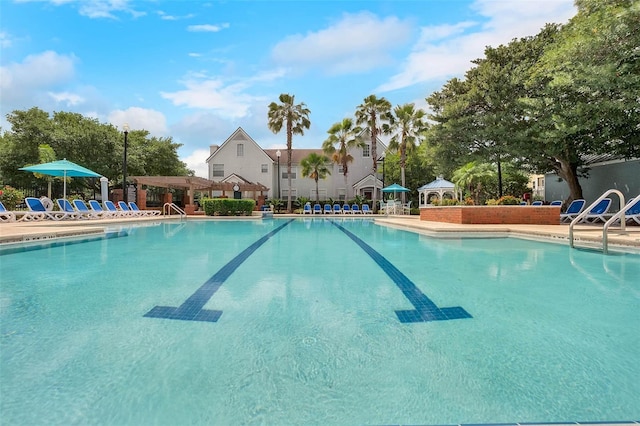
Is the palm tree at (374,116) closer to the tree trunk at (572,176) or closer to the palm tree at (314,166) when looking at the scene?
the palm tree at (314,166)

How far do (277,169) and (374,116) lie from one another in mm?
13093

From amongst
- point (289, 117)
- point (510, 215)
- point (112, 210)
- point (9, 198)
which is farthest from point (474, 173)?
point (9, 198)

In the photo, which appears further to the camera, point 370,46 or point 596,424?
point 370,46

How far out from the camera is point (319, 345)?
118 inches

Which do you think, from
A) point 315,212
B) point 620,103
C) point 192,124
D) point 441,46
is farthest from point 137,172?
point 620,103

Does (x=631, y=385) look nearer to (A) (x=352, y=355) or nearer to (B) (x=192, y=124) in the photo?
(A) (x=352, y=355)

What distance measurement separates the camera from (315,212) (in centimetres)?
3167

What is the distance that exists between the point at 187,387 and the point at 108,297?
9.16 ft

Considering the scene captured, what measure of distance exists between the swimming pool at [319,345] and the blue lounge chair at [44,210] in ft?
41.4

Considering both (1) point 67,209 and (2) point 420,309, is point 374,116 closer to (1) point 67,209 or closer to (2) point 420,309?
(1) point 67,209

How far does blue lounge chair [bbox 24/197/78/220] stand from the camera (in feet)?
52.8

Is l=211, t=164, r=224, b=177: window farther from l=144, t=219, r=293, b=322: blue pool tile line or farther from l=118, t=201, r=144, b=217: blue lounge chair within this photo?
l=144, t=219, r=293, b=322: blue pool tile line

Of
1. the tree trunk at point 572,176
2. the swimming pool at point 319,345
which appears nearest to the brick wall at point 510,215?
the tree trunk at point 572,176

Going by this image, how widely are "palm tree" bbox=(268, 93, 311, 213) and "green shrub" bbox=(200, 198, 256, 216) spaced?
19.8 ft
